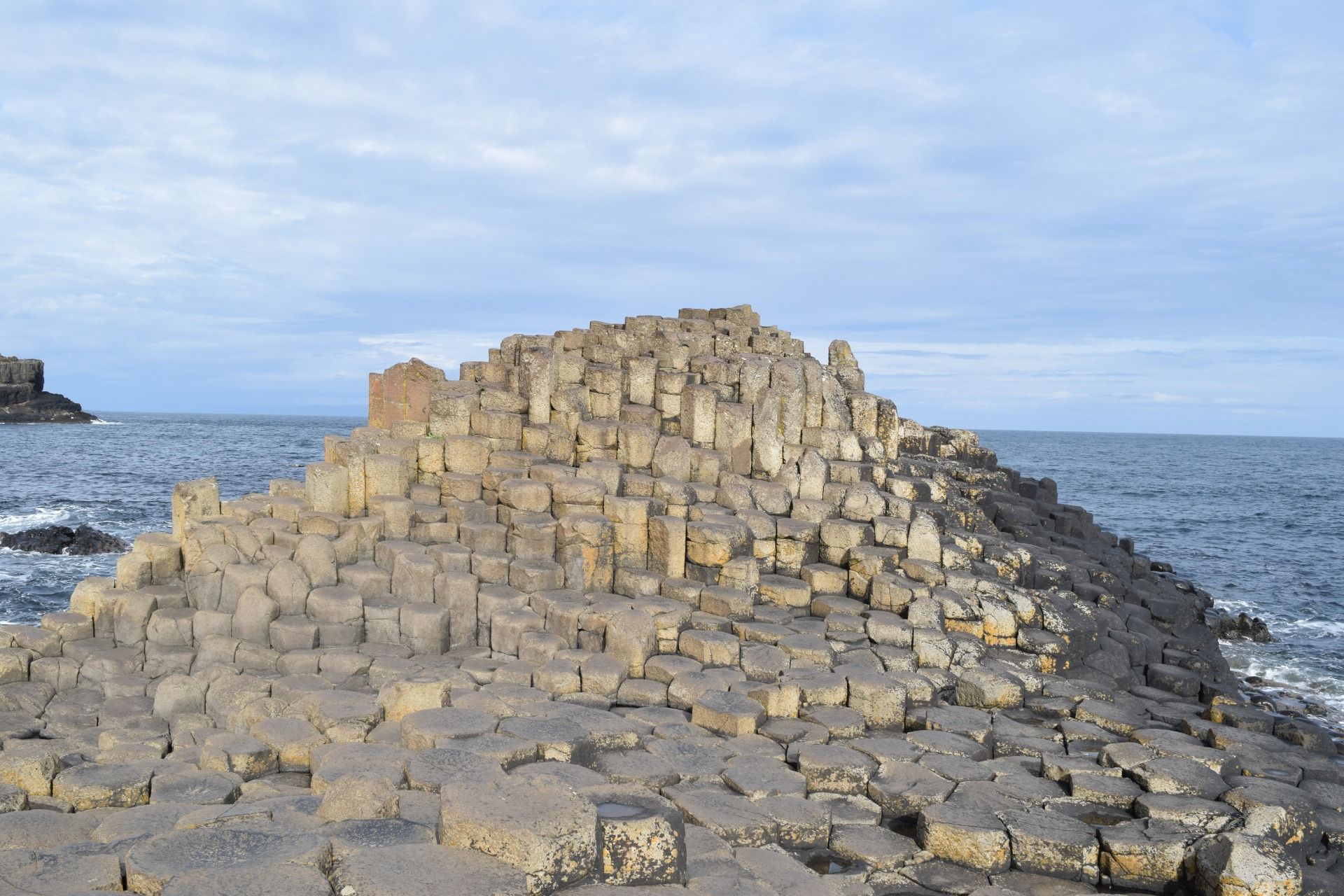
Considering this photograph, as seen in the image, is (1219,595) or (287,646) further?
(1219,595)

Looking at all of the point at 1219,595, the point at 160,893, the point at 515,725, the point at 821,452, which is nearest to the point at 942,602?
the point at 821,452

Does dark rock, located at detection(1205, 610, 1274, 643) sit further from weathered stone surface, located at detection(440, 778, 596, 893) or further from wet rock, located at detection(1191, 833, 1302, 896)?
weathered stone surface, located at detection(440, 778, 596, 893)

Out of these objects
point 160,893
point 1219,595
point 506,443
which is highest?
point 506,443

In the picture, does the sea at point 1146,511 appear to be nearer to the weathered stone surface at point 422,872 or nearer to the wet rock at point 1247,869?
the wet rock at point 1247,869

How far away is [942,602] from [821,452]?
3.80 m

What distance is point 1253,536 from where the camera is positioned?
37344 millimetres

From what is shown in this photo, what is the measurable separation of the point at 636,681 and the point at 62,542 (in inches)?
858

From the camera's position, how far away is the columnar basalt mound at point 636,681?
604cm

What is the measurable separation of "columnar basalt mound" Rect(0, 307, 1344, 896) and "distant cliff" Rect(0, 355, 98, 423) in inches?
3783

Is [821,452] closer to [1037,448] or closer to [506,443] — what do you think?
[506,443]

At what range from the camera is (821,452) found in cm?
1529

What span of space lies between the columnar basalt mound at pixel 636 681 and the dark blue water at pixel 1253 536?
394cm

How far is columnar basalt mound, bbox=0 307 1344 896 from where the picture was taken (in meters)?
6.04

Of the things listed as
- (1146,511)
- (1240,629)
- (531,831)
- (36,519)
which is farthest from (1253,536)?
(36,519)
